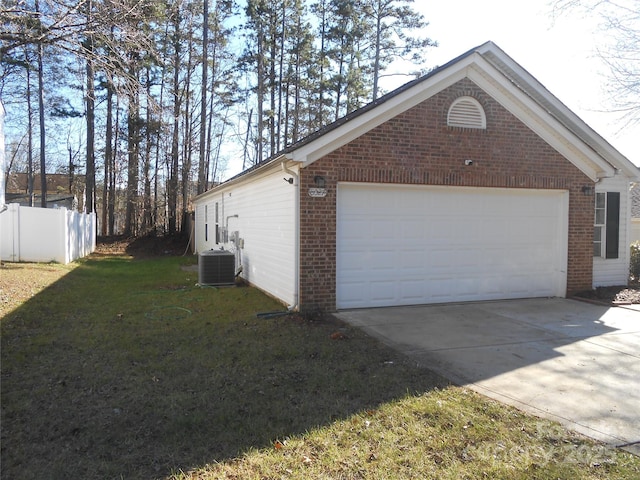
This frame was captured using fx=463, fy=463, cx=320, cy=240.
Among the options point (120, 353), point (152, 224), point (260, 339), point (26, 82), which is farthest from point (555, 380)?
point (26, 82)

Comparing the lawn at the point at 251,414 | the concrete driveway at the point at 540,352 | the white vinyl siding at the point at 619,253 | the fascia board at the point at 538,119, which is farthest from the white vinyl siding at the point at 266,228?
the white vinyl siding at the point at 619,253

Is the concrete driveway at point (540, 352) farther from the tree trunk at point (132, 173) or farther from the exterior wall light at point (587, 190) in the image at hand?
the tree trunk at point (132, 173)

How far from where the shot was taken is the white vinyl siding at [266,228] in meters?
8.38

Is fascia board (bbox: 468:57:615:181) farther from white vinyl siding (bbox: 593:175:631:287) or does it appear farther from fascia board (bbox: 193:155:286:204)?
fascia board (bbox: 193:155:286:204)

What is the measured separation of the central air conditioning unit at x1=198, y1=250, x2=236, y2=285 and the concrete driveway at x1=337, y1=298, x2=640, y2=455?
15.3 feet

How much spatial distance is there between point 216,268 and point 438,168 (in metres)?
6.04

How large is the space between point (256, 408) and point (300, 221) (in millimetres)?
4125

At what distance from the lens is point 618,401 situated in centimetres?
432

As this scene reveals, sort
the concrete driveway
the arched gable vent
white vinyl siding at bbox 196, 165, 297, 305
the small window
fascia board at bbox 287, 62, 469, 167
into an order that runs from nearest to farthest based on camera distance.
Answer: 1. the concrete driveway
2. fascia board at bbox 287, 62, 469, 167
3. white vinyl siding at bbox 196, 165, 297, 305
4. the arched gable vent
5. the small window

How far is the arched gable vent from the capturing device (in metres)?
8.87

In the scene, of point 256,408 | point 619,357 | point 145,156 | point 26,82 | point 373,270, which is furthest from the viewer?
point 145,156

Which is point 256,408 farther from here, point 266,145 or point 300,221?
point 266,145

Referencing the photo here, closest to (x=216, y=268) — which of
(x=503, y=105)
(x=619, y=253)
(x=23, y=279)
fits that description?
(x=23, y=279)

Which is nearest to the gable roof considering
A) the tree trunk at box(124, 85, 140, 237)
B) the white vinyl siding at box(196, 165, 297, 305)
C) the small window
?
the white vinyl siding at box(196, 165, 297, 305)
